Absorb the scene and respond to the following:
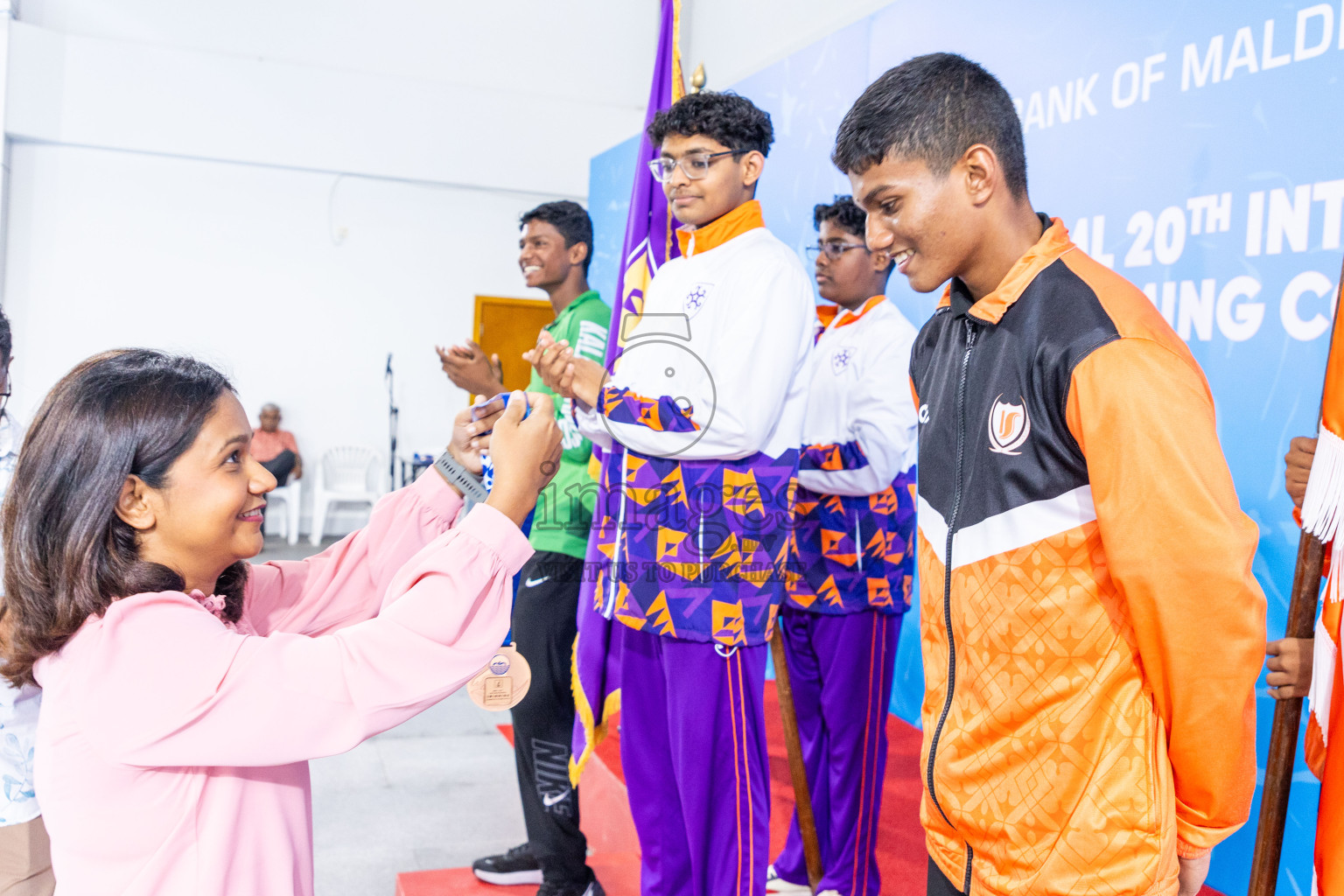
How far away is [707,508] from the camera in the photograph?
1802 mm

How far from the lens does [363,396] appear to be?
28.3 feet

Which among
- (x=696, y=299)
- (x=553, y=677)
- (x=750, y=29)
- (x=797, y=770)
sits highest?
(x=750, y=29)

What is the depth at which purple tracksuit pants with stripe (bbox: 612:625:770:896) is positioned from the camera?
1773mm

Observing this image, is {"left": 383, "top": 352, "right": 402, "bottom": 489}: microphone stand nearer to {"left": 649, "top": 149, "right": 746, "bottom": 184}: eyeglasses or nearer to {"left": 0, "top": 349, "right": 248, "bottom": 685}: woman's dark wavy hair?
{"left": 649, "top": 149, "right": 746, "bottom": 184}: eyeglasses

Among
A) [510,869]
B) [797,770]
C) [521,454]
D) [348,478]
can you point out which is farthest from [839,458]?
[348,478]

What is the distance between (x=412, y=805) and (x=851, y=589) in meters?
1.65

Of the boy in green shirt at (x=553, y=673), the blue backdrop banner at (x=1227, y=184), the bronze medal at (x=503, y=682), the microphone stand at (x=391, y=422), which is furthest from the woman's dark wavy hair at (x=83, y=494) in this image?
the microphone stand at (x=391, y=422)

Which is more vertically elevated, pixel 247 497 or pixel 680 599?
pixel 247 497

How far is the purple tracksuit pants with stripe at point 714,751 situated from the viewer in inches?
69.8

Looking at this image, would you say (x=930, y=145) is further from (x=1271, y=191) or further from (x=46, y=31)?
(x=46, y=31)

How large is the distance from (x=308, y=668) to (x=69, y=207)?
8.36 meters

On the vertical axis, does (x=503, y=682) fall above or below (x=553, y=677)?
above

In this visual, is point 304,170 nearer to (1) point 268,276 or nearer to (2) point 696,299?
(1) point 268,276

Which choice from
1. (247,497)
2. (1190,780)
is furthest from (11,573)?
(1190,780)
